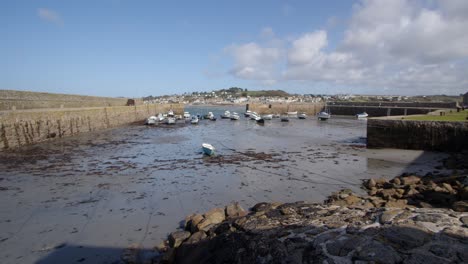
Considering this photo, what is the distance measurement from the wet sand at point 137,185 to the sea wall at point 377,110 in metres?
37.2

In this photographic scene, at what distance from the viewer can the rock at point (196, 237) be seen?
21.4 feet

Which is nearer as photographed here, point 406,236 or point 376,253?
point 376,253

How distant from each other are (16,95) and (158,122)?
20.0 metres

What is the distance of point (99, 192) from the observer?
11.9 m

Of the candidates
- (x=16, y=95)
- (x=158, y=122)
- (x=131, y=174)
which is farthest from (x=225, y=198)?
(x=158, y=122)

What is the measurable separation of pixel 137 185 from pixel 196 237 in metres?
7.04

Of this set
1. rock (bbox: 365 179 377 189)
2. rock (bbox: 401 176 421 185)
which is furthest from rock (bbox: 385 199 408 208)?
rock (bbox: 401 176 421 185)

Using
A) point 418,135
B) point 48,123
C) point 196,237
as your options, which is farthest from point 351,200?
point 48,123

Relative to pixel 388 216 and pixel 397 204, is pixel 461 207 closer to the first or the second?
pixel 397 204

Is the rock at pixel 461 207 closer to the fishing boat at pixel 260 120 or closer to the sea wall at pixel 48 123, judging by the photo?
the sea wall at pixel 48 123

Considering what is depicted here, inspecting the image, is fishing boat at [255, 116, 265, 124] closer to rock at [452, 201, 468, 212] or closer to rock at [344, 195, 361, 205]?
rock at [344, 195, 361, 205]

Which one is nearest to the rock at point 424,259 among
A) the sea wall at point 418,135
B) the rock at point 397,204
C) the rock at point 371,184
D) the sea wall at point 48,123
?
the rock at point 397,204

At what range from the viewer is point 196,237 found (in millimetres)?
6648

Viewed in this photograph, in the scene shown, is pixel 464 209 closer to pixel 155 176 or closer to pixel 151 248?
pixel 151 248
